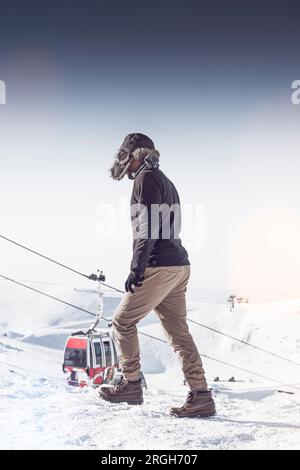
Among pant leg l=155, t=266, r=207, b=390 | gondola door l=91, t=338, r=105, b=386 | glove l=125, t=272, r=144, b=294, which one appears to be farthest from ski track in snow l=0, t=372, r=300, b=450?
gondola door l=91, t=338, r=105, b=386

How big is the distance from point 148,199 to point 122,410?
1.69m

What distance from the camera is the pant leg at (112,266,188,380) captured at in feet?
11.5

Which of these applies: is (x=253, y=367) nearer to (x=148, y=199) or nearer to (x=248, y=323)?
(x=248, y=323)

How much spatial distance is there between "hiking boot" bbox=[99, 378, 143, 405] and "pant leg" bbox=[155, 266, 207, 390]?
1.57 feet

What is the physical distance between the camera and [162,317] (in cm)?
372

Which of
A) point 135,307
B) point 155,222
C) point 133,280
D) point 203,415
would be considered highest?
point 155,222

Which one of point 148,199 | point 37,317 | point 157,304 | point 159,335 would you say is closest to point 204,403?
point 157,304

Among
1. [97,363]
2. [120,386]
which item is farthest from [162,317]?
[97,363]

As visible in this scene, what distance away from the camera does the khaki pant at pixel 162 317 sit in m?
3.50

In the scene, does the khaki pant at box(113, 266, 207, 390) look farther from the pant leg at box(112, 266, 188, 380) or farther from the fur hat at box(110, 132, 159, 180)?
the fur hat at box(110, 132, 159, 180)

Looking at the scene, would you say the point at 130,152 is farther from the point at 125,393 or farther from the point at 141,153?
the point at 125,393

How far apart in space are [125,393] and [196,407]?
63 centimetres

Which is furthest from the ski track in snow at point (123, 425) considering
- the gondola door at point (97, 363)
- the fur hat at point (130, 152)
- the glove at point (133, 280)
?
the gondola door at point (97, 363)

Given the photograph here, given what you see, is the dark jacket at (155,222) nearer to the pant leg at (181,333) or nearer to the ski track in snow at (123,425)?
the pant leg at (181,333)
